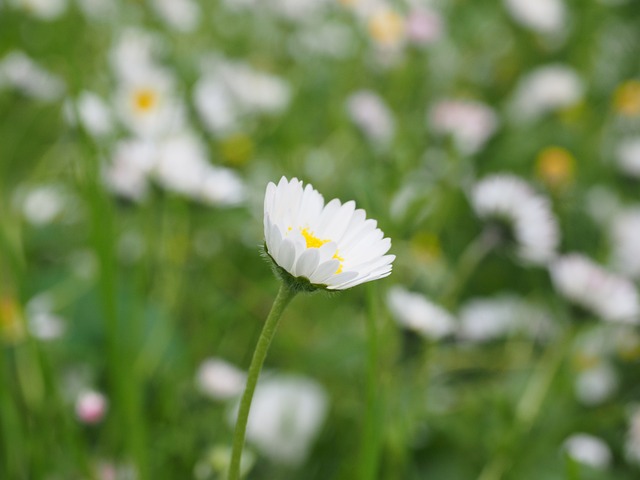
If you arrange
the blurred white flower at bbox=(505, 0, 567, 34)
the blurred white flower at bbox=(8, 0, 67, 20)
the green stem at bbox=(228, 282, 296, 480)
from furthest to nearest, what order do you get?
the blurred white flower at bbox=(505, 0, 567, 34), the blurred white flower at bbox=(8, 0, 67, 20), the green stem at bbox=(228, 282, 296, 480)

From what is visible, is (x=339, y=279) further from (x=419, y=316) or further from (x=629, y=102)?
(x=629, y=102)

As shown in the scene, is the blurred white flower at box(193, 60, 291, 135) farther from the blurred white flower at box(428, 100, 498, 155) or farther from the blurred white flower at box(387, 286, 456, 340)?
the blurred white flower at box(387, 286, 456, 340)

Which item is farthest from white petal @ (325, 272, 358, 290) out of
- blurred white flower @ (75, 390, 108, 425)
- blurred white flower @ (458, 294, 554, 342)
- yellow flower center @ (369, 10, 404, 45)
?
yellow flower center @ (369, 10, 404, 45)

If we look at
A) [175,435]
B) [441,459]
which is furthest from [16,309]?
[441,459]

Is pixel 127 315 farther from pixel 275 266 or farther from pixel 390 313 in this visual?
pixel 275 266

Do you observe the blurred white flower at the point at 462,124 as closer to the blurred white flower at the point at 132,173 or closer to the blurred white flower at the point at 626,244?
the blurred white flower at the point at 626,244

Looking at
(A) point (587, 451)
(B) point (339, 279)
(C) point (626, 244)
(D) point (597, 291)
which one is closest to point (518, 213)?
(D) point (597, 291)

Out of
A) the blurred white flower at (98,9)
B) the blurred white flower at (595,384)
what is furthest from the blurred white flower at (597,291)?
the blurred white flower at (98,9)
